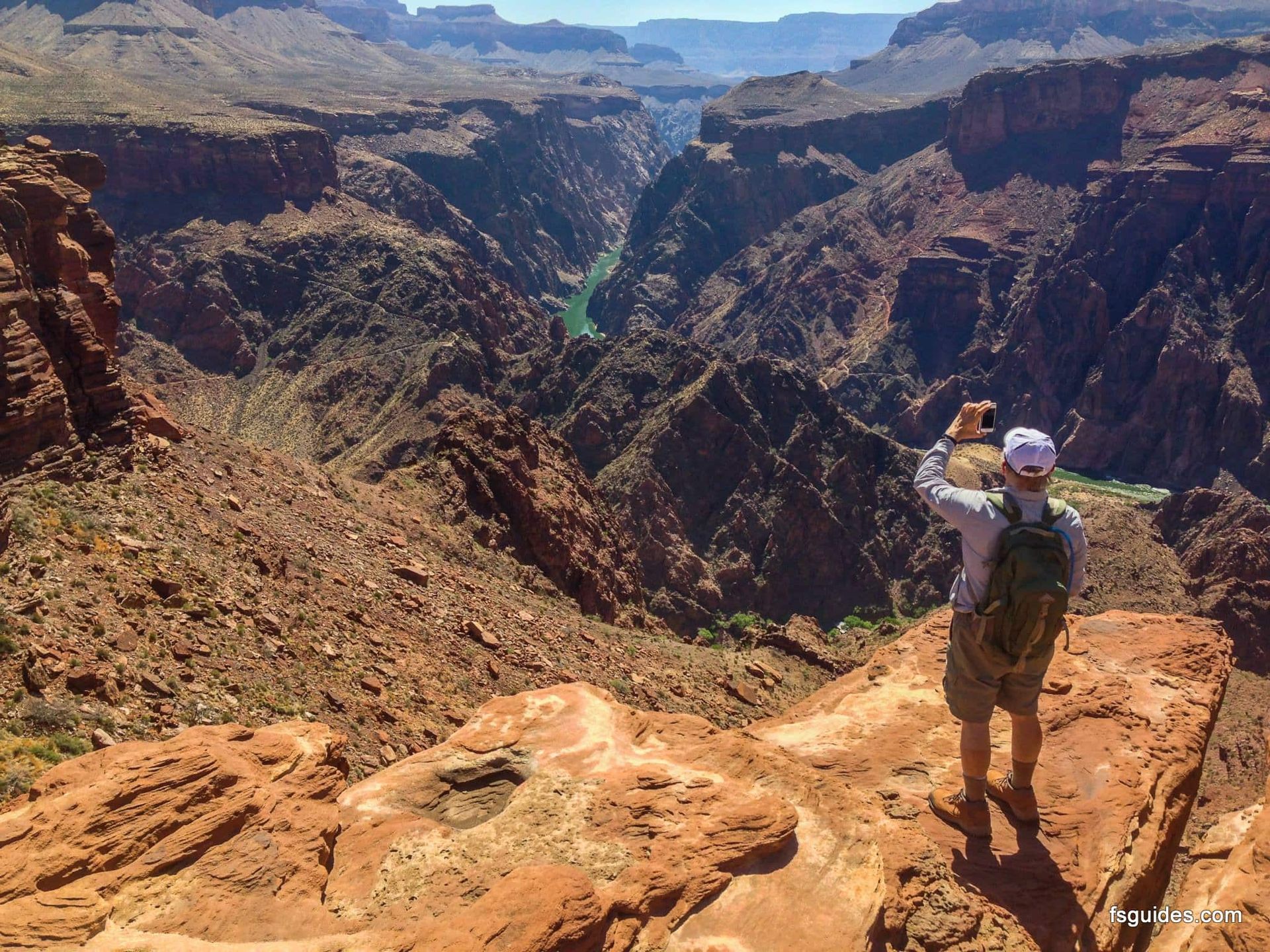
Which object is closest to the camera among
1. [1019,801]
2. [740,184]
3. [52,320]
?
[1019,801]

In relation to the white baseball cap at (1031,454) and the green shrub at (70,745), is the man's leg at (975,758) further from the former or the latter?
the green shrub at (70,745)

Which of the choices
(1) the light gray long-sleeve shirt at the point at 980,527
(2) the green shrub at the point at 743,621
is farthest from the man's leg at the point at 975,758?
(2) the green shrub at the point at 743,621

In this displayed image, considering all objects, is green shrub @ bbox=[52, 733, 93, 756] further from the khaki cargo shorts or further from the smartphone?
the smartphone

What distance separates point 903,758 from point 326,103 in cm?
17068

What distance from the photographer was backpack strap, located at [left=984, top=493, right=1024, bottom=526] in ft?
30.9

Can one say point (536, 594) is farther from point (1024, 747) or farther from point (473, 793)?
A: point (1024, 747)

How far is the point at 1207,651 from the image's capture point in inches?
563

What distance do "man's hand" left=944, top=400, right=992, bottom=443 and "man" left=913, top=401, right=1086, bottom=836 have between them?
10mm

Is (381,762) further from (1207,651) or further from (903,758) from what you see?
(1207,651)

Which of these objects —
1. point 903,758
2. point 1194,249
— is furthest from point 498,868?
point 1194,249

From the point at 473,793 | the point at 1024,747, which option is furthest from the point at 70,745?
the point at 1024,747

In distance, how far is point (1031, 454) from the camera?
927cm

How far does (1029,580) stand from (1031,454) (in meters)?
1.19

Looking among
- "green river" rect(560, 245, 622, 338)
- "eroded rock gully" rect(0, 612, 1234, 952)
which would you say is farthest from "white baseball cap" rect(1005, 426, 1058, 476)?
"green river" rect(560, 245, 622, 338)
